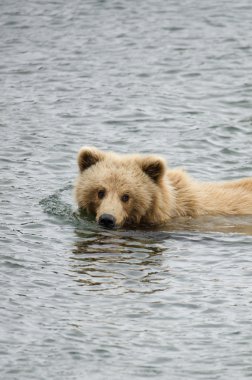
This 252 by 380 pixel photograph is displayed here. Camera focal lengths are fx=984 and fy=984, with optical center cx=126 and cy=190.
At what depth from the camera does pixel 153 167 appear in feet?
38.4

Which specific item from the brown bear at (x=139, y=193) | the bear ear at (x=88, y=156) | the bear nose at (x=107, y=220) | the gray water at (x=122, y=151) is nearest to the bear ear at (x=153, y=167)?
the brown bear at (x=139, y=193)

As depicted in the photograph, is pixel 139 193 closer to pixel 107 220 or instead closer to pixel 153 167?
pixel 153 167

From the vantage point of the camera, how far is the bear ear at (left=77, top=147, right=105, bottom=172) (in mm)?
11875

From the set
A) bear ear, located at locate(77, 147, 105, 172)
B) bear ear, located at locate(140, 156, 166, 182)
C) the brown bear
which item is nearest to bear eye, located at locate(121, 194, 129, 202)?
the brown bear

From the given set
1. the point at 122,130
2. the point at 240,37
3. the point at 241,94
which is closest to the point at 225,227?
the point at 122,130

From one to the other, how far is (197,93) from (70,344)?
11169mm

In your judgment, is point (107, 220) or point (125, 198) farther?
point (125, 198)

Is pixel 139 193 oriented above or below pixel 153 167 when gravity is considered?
below

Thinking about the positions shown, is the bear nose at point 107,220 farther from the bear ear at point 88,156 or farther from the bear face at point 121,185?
the bear ear at point 88,156

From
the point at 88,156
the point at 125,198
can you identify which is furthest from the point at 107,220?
the point at 88,156

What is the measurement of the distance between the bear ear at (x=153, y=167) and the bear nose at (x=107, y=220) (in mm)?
817

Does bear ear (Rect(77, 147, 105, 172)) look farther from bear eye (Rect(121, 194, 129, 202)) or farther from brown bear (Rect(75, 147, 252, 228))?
bear eye (Rect(121, 194, 129, 202))

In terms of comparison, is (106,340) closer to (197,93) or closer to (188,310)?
(188,310)

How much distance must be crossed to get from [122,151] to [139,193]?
422 cm
